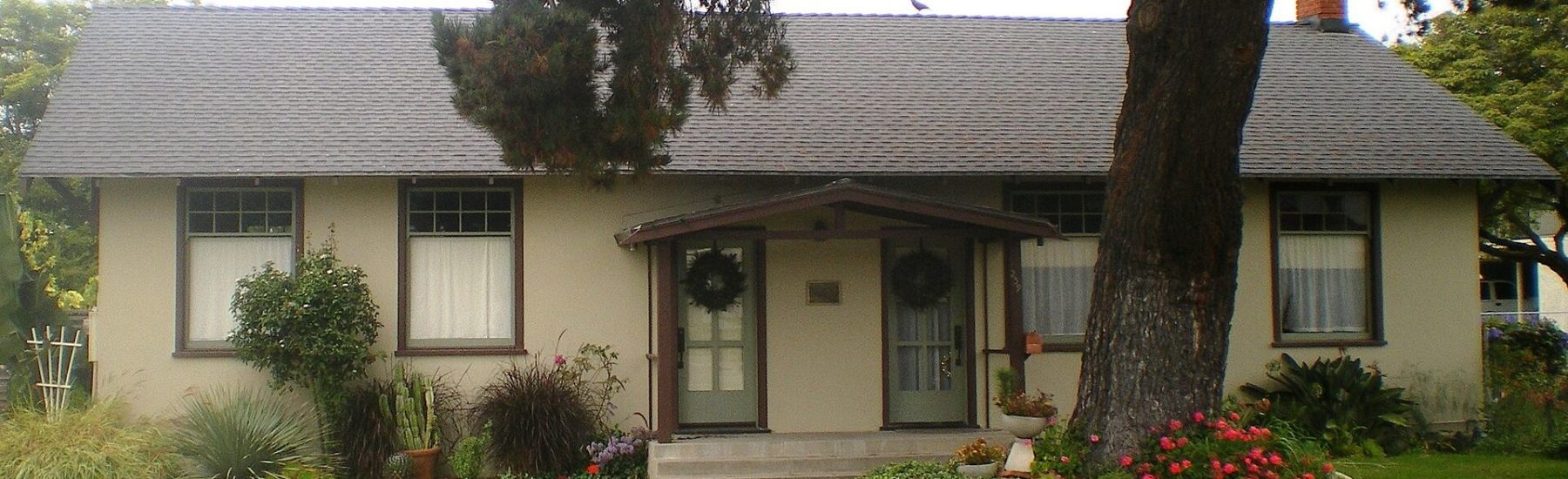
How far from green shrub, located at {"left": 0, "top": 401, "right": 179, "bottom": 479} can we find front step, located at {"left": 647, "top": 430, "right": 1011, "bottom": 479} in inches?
153

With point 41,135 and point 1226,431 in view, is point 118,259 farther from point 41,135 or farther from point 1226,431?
point 1226,431

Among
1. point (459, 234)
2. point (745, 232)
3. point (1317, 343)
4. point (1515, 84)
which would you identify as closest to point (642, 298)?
point (745, 232)

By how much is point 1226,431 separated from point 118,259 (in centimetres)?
→ 934

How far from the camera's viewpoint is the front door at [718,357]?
38.4ft

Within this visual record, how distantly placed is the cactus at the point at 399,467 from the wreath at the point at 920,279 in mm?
4568

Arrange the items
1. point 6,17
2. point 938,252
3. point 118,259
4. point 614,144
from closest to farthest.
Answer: point 614,144, point 118,259, point 938,252, point 6,17

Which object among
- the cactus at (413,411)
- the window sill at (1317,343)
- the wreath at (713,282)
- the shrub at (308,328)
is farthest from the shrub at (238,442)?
the window sill at (1317,343)

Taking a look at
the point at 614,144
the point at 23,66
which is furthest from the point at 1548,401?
the point at 23,66

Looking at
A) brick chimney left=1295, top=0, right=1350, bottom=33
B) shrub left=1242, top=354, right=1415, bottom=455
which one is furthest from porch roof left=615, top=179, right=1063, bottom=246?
brick chimney left=1295, top=0, right=1350, bottom=33

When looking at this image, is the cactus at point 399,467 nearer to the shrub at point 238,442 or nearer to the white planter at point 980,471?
the shrub at point 238,442

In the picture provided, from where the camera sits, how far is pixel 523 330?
11570 millimetres

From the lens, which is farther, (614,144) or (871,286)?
(871,286)

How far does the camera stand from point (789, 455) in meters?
10.5

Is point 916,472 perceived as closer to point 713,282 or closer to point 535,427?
point 713,282
